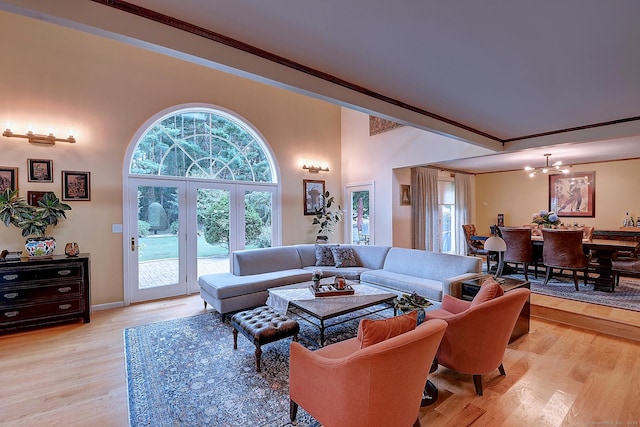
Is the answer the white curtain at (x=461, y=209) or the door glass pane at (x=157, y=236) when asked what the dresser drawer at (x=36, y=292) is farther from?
the white curtain at (x=461, y=209)

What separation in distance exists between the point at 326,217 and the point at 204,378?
4.65 m

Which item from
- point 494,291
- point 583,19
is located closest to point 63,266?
point 494,291

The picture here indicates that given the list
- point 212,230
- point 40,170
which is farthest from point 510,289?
point 40,170

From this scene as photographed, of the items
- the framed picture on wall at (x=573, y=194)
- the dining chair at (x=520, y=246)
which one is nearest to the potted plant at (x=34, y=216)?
the dining chair at (x=520, y=246)

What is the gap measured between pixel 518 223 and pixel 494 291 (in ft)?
23.2

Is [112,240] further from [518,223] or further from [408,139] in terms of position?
[518,223]

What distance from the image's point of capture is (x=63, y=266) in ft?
12.1

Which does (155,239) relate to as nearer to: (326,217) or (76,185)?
(76,185)

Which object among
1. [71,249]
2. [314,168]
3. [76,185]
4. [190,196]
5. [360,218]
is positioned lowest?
[71,249]

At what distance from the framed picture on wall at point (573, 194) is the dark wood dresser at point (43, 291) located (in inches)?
389

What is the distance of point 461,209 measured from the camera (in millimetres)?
7953

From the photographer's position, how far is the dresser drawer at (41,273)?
3404mm

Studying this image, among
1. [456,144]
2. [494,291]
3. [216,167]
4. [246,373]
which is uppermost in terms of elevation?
[456,144]

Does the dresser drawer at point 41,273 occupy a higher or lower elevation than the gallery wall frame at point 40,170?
lower
